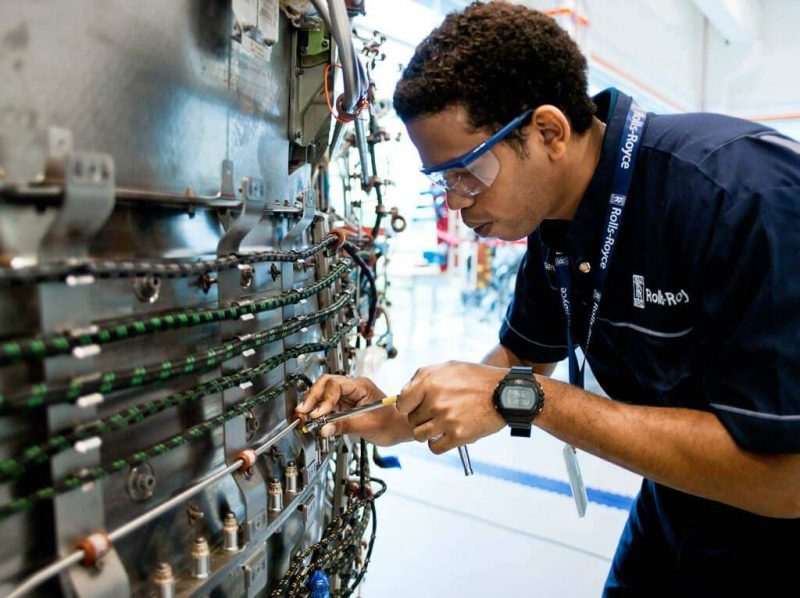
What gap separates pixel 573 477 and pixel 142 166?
1.01m

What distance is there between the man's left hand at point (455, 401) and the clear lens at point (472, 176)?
285mm

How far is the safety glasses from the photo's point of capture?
937mm

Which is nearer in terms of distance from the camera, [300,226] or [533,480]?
[300,226]

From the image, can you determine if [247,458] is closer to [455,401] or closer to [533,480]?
[455,401]

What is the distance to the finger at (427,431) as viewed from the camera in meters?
0.92

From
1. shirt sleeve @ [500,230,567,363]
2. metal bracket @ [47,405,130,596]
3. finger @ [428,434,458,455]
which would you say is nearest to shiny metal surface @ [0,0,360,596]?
metal bracket @ [47,405,130,596]

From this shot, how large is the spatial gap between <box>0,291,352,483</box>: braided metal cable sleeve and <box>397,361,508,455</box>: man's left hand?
0.23 meters

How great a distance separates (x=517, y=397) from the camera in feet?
2.94

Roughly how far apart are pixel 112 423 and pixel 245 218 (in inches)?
12.8

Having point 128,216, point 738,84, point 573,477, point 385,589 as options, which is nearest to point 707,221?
point 573,477

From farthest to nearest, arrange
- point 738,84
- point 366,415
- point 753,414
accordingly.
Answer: point 738,84 → point 366,415 → point 753,414

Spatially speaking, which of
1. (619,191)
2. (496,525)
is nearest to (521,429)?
(619,191)

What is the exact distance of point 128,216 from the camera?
70 cm

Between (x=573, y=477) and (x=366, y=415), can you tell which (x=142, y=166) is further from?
(x=573, y=477)
